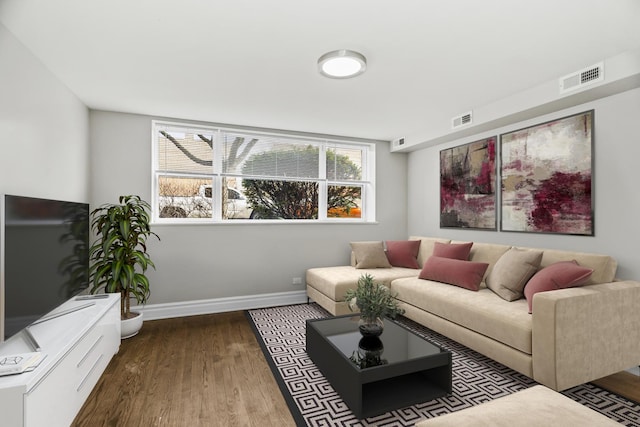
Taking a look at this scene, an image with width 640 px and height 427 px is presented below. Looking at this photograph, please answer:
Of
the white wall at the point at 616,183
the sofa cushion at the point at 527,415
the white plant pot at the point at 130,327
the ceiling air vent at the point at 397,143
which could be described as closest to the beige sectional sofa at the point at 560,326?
the white wall at the point at 616,183

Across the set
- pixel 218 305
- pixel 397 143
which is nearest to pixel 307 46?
pixel 397 143

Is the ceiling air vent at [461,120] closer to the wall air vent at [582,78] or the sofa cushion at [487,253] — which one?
the wall air vent at [582,78]

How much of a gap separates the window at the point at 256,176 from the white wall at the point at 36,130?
94cm

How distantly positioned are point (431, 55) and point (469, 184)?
2.17 m

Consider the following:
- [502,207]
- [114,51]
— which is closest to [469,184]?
[502,207]

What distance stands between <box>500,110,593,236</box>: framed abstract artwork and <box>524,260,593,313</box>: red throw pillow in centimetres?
65

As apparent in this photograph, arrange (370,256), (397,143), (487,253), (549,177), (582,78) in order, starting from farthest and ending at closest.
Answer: (397,143), (370,256), (487,253), (549,177), (582,78)

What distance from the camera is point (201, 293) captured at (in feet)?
13.4

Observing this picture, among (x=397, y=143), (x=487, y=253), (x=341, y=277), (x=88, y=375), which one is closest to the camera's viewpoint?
(x=88, y=375)

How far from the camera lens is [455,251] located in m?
3.75

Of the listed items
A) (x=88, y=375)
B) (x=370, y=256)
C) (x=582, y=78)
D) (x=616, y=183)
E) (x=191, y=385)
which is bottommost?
(x=191, y=385)

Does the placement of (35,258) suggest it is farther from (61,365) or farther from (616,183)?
(616,183)

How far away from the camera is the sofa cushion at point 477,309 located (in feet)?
7.70

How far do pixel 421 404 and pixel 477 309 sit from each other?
38.1 inches
